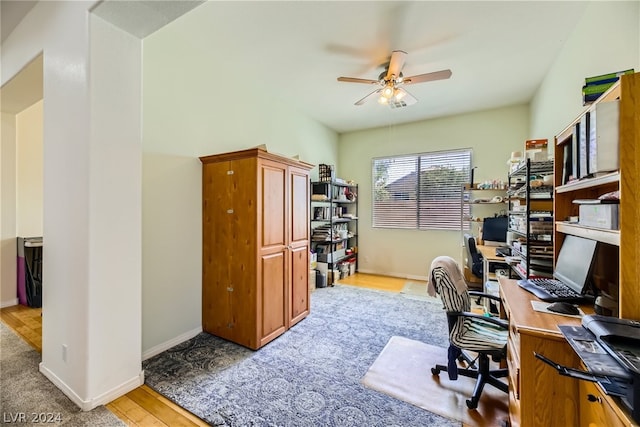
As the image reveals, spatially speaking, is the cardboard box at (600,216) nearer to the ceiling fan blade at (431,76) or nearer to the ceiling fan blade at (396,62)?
the ceiling fan blade at (431,76)

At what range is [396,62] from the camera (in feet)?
8.80

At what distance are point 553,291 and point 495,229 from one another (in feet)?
9.29

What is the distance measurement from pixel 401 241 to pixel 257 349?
3.54 metres

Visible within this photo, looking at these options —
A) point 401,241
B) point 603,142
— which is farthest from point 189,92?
point 401,241

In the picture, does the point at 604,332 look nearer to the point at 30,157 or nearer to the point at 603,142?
the point at 603,142

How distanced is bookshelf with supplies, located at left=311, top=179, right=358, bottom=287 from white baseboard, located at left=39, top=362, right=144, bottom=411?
292 centimetres

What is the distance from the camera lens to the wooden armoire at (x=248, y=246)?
248 centimetres

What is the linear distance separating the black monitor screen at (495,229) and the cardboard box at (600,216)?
2919 millimetres

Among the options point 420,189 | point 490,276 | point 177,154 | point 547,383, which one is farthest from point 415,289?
point 177,154

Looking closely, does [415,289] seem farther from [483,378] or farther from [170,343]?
[170,343]

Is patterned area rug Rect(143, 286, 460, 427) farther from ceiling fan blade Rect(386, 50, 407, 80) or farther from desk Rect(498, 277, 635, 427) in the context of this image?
ceiling fan blade Rect(386, 50, 407, 80)

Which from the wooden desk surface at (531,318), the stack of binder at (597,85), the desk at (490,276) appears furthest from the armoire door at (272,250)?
the stack of binder at (597,85)

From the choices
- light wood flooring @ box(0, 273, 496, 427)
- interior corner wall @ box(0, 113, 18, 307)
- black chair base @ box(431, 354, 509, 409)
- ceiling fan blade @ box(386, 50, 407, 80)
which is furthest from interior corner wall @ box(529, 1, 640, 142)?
interior corner wall @ box(0, 113, 18, 307)

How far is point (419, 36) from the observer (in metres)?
2.52
